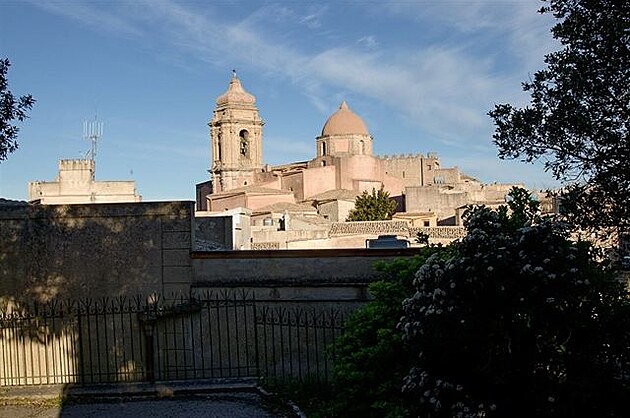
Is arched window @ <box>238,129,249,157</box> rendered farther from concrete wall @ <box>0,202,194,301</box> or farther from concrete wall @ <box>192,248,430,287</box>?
concrete wall @ <box>192,248,430,287</box>

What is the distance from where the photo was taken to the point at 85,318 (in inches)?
476

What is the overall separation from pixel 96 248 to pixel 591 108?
8.07 meters

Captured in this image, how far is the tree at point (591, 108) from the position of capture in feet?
27.0

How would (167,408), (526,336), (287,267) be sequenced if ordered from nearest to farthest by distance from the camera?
(526,336) → (167,408) → (287,267)

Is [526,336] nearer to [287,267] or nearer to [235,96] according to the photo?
[287,267]

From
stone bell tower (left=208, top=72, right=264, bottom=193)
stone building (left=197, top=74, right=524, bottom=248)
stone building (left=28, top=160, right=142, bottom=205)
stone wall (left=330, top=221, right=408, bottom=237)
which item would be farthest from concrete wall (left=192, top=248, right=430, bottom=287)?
stone bell tower (left=208, top=72, right=264, bottom=193)

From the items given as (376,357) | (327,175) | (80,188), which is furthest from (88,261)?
(327,175)

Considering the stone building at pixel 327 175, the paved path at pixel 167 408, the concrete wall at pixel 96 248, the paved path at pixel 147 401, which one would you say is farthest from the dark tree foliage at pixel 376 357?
the stone building at pixel 327 175

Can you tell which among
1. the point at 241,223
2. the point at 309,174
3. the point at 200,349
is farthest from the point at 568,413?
the point at 309,174

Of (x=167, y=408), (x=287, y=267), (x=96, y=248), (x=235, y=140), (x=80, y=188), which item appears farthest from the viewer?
(x=235, y=140)

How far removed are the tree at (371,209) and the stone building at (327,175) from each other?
6.56 feet

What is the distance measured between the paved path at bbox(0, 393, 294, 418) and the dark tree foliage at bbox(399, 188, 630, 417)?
121 inches

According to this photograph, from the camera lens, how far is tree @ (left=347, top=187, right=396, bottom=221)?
59219 millimetres

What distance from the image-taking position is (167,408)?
938cm
